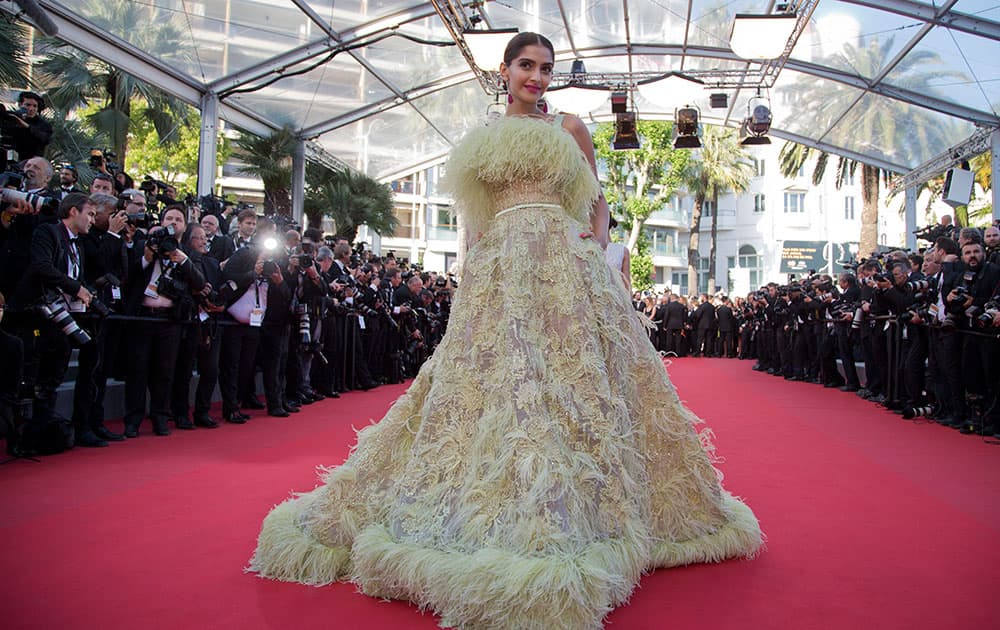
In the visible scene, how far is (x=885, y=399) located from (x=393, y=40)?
30.7 ft

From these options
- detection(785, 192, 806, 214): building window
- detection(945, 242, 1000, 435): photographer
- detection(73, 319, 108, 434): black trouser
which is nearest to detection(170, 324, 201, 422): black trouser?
detection(73, 319, 108, 434): black trouser

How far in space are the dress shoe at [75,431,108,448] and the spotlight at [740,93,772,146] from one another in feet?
43.6

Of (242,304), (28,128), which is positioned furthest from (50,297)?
(28,128)

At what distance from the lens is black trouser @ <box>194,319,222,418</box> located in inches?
239

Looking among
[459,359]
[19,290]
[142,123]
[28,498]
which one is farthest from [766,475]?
[142,123]

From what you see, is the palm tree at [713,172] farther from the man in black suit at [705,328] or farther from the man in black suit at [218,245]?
the man in black suit at [218,245]

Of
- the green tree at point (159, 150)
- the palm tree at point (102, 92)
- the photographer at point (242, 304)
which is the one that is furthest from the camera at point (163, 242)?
the green tree at point (159, 150)

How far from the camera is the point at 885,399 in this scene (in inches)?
338

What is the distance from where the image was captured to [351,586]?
7.93 feet

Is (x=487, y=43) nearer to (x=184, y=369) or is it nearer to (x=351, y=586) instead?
(x=184, y=369)

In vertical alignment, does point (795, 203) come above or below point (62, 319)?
above

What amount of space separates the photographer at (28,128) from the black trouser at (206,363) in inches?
79.1

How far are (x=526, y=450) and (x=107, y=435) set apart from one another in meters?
4.17

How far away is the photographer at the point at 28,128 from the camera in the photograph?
5.92 metres
